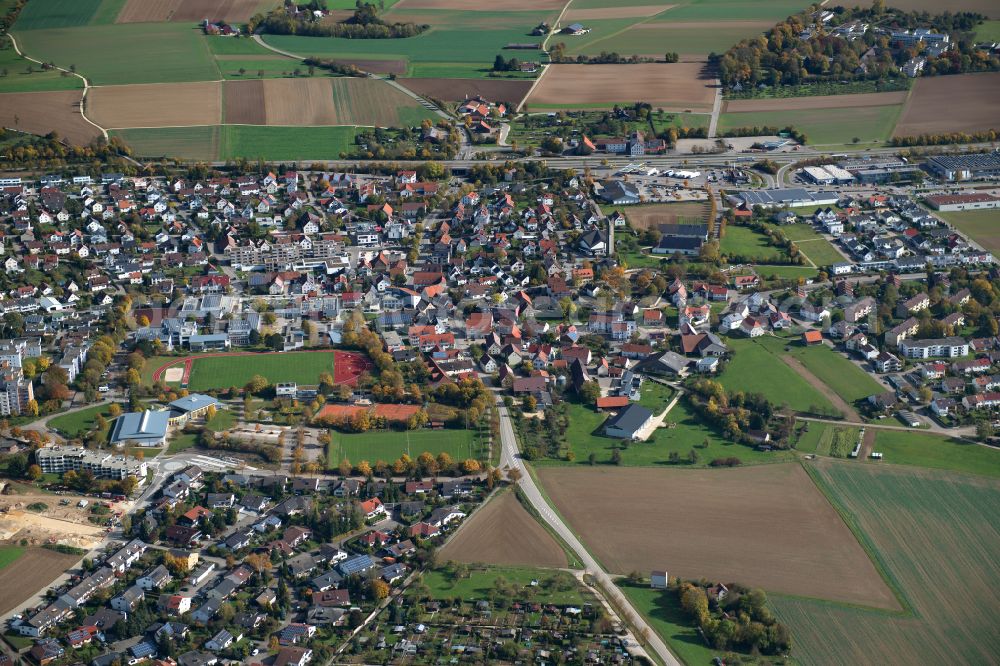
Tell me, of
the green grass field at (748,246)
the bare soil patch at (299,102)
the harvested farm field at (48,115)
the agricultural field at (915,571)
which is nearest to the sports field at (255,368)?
the agricultural field at (915,571)

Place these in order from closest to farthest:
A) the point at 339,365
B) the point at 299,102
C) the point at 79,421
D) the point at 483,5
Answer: the point at 79,421 < the point at 339,365 < the point at 299,102 < the point at 483,5

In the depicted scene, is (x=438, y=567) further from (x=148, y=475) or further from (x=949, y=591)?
(x=949, y=591)

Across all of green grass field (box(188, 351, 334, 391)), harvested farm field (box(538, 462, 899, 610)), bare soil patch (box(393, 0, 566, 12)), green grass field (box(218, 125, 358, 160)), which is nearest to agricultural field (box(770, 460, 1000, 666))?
harvested farm field (box(538, 462, 899, 610))

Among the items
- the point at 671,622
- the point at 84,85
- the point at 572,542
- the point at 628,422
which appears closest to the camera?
the point at 671,622

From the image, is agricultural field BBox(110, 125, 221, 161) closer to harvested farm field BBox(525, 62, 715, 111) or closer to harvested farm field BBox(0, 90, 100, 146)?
harvested farm field BBox(0, 90, 100, 146)

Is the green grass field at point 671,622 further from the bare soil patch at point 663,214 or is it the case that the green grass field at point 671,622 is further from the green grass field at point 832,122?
the green grass field at point 832,122

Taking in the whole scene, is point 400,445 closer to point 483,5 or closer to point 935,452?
point 935,452

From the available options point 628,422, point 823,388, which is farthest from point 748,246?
point 628,422
